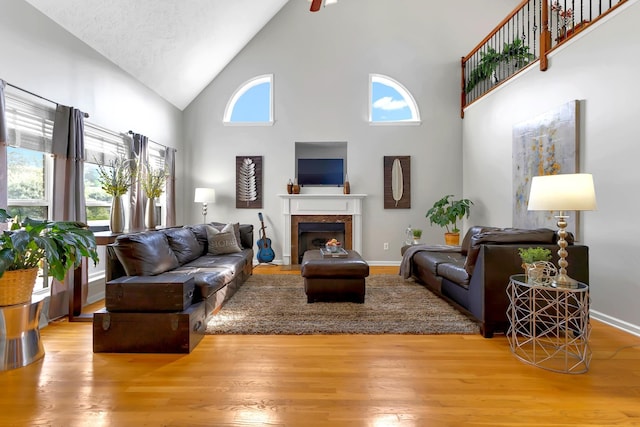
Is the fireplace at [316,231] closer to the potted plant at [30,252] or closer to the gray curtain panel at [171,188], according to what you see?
the gray curtain panel at [171,188]

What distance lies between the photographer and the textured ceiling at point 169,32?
127 inches

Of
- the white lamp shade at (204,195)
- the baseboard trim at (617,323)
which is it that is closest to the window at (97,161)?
the white lamp shade at (204,195)

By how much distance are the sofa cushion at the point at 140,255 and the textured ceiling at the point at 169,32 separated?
7.21ft

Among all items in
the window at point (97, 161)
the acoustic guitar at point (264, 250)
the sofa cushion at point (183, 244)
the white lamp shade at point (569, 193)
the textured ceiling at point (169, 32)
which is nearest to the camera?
the white lamp shade at point (569, 193)

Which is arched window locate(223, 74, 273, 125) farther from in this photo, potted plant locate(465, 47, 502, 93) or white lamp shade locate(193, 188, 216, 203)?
potted plant locate(465, 47, 502, 93)

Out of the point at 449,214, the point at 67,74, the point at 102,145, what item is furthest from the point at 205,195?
the point at 449,214

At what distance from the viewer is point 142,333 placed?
7.70 feet

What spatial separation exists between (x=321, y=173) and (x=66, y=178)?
3.79 m

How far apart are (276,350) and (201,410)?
2.54ft

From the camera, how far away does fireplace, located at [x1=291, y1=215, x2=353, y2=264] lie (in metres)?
5.83

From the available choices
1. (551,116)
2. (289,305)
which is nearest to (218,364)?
(289,305)

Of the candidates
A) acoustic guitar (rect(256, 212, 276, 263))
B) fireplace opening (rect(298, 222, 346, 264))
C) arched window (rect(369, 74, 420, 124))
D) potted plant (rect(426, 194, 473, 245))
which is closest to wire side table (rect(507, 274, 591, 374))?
potted plant (rect(426, 194, 473, 245))

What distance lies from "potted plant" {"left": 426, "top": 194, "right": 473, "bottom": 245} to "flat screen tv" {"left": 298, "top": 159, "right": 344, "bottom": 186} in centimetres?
174

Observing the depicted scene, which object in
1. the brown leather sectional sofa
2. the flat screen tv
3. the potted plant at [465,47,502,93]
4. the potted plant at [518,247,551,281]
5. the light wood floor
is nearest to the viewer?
the light wood floor
